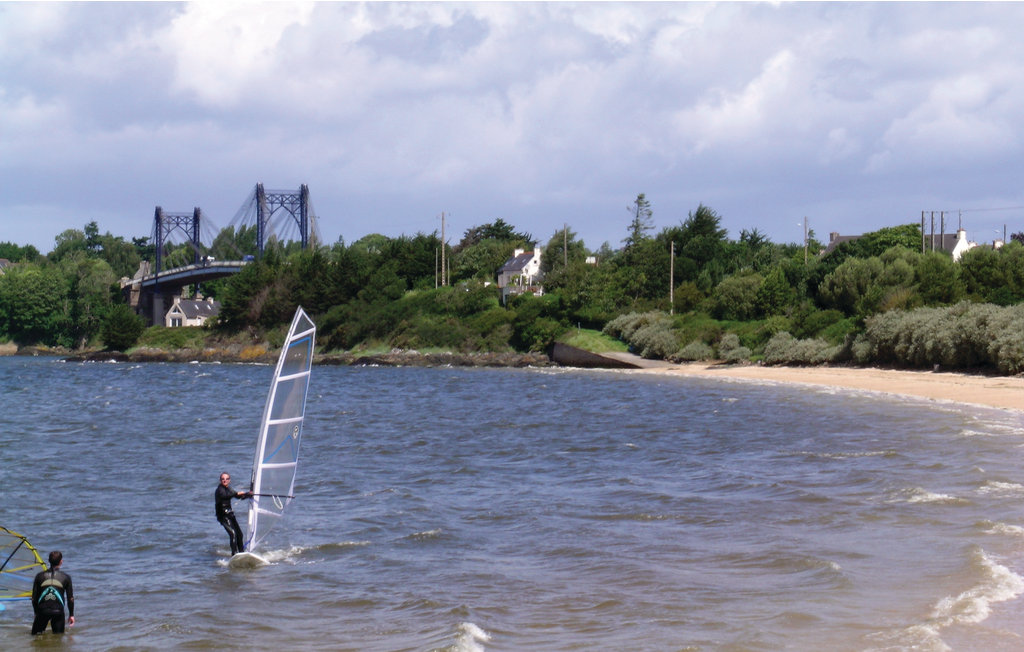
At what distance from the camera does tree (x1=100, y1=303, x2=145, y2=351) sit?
282ft

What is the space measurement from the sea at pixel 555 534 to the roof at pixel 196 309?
2835 inches

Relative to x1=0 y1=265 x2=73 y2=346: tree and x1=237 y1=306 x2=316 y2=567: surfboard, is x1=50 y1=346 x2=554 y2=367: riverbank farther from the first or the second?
x1=237 y1=306 x2=316 y2=567: surfboard

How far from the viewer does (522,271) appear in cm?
8338

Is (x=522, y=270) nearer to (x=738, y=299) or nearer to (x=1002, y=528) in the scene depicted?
(x=738, y=299)

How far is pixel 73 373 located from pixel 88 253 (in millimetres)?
97843

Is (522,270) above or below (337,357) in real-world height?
above

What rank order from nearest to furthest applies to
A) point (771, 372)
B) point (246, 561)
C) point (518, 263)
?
point (246, 561) → point (771, 372) → point (518, 263)

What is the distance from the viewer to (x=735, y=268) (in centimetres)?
7025

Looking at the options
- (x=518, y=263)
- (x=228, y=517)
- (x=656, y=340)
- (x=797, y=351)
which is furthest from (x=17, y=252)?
(x=228, y=517)

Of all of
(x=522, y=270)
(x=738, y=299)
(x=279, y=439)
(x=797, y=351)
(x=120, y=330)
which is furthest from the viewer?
(x=120, y=330)

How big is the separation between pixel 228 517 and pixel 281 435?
1159 mm

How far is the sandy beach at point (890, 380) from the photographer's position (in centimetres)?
2971

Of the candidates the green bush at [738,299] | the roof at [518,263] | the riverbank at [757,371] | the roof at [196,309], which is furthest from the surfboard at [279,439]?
the roof at [196,309]

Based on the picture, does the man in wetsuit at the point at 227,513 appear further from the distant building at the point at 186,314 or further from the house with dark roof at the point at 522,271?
the distant building at the point at 186,314
